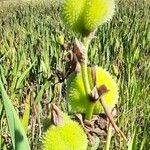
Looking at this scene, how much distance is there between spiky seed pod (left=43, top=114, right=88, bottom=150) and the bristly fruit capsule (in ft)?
0.40

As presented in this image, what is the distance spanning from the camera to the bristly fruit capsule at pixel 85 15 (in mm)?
548

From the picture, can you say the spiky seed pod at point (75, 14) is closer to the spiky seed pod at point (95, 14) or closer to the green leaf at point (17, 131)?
the spiky seed pod at point (95, 14)

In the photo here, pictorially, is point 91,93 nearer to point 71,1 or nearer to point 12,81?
point 71,1

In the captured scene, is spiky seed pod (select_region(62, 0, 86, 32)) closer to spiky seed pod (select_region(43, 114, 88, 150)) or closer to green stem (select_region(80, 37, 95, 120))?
green stem (select_region(80, 37, 95, 120))

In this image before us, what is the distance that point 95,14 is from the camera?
0.56 meters

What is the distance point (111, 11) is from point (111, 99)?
12 centimetres

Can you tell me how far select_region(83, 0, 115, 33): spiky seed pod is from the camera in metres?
0.55

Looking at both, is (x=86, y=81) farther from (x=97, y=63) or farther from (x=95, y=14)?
(x=97, y=63)

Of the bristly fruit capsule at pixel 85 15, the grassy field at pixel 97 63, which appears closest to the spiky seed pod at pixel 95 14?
the bristly fruit capsule at pixel 85 15

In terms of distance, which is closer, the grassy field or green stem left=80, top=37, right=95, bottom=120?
green stem left=80, top=37, right=95, bottom=120

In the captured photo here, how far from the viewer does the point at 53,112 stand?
530 millimetres

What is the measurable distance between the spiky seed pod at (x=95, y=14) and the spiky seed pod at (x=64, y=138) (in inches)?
5.0

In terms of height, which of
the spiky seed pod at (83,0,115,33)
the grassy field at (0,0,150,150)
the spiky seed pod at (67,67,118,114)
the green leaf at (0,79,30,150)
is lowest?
the grassy field at (0,0,150,150)

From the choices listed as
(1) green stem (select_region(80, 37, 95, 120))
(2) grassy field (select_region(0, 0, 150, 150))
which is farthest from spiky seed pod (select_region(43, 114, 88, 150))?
(2) grassy field (select_region(0, 0, 150, 150))
